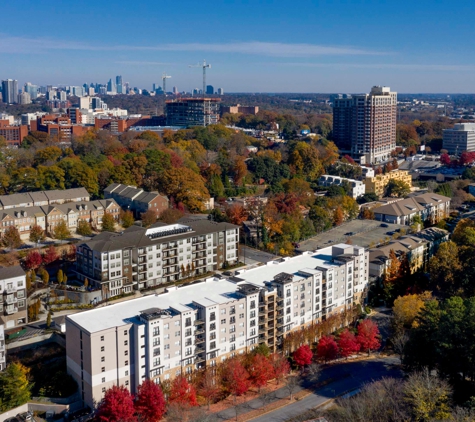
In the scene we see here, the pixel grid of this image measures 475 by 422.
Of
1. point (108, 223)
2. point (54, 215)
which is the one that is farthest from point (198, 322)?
point (54, 215)

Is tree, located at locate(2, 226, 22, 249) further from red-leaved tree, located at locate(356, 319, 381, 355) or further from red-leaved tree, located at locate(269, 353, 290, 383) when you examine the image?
red-leaved tree, located at locate(356, 319, 381, 355)

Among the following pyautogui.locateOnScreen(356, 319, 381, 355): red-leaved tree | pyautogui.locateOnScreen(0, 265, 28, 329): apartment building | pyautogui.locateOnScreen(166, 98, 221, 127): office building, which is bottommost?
pyautogui.locateOnScreen(356, 319, 381, 355): red-leaved tree

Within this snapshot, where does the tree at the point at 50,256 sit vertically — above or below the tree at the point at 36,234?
below

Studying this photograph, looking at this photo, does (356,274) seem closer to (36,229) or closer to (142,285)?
(142,285)

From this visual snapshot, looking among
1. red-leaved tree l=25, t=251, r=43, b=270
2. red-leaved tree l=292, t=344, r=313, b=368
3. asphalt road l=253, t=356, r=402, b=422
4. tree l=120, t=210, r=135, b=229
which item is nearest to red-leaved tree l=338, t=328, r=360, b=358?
asphalt road l=253, t=356, r=402, b=422

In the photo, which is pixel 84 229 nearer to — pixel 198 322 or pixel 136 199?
pixel 136 199

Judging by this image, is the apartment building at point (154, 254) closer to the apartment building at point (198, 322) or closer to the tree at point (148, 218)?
the tree at point (148, 218)

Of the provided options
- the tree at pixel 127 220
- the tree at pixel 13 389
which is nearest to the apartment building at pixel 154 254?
the tree at pixel 127 220
